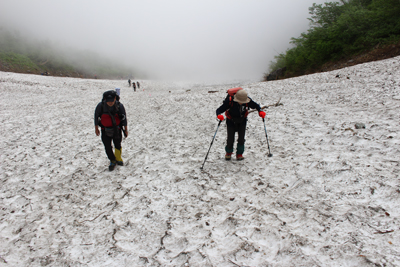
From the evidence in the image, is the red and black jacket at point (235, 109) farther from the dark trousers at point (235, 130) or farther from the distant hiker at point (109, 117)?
the distant hiker at point (109, 117)

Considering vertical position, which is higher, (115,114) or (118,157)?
(115,114)

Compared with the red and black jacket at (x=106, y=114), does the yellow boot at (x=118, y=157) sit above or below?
below

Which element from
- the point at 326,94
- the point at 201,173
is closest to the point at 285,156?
the point at 201,173

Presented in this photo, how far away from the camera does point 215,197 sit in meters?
4.64

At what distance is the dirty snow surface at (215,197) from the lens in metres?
3.18

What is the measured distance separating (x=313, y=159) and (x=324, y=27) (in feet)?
94.7

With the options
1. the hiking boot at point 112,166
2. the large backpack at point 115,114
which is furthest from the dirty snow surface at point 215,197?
the large backpack at point 115,114

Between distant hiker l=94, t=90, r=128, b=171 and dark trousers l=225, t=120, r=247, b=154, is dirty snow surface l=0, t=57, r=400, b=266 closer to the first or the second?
dark trousers l=225, t=120, r=247, b=154

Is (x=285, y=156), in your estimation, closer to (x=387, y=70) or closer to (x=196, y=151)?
(x=196, y=151)

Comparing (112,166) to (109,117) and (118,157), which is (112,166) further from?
(109,117)

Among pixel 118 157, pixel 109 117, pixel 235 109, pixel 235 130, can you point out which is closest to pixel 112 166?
pixel 118 157

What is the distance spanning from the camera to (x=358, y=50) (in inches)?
838

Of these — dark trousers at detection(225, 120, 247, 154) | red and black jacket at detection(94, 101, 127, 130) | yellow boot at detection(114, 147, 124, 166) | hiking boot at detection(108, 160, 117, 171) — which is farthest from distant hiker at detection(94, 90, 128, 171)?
dark trousers at detection(225, 120, 247, 154)

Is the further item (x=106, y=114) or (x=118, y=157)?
(x=118, y=157)
